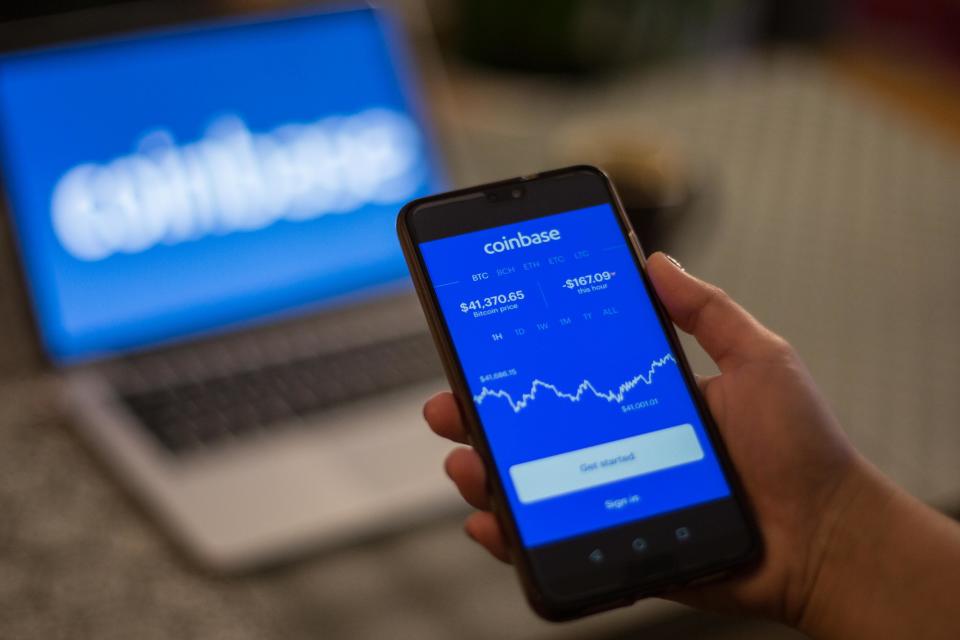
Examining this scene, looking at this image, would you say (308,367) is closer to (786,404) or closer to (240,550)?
(240,550)

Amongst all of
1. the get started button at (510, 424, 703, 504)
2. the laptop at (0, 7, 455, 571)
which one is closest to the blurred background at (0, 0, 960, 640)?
the laptop at (0, 7, 455, 571)

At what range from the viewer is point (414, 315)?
0.98 meters

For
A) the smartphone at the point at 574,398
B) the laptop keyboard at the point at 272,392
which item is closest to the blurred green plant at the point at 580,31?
the laptop keyboard at the point at 272,392

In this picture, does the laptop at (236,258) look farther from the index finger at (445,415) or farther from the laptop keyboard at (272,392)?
the index finger at (445,415)

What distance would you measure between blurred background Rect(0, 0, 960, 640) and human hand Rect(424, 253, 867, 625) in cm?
8

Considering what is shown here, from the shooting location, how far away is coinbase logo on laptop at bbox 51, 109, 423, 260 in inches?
35.0

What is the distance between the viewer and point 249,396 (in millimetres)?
856

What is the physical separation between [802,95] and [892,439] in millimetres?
690

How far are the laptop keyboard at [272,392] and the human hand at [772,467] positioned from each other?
345 mm

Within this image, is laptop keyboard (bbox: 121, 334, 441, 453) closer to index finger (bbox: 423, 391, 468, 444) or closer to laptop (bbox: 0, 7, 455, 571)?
laptop (bbox: 0, 7, 455, 571)

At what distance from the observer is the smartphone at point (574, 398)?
49 cm

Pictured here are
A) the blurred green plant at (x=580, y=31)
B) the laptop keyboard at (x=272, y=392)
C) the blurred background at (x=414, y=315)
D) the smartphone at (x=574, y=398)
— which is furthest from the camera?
the blurred green plant at (x=580, y=31)

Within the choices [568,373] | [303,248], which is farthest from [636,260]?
[303,248]

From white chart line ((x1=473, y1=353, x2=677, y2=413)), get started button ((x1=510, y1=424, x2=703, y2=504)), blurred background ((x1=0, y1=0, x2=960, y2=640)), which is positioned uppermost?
white chart line ((x1=473, y1=353, x2=677, y2=413))
